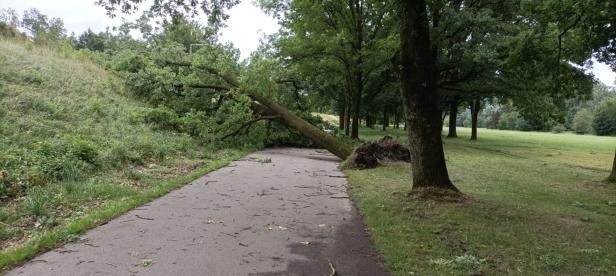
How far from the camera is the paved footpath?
428 cm

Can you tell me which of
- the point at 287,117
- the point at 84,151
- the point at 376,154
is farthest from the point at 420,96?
the point at 287,117

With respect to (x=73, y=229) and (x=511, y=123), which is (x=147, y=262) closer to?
(x=73, y=229)

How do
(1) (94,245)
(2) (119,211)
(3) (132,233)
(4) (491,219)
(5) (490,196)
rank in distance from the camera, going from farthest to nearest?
(5) (490,196) → (4) (491,219) → (2) (119,211) → (3) (132,233) → (1) (94,245)

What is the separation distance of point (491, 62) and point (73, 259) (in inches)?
656

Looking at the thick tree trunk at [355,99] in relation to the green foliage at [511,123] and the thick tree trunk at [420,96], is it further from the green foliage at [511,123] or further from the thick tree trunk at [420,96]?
the green foliage at [511,123]

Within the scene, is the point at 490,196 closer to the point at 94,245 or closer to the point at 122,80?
the point at 94,245

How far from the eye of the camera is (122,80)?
17.4m

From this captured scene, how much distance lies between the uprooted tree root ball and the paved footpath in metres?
3.98

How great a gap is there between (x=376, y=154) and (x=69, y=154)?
29.3ft

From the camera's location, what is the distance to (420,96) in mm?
7824

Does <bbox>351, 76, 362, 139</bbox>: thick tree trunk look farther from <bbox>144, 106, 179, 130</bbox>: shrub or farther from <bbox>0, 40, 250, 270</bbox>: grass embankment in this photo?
<bbox>144, 106, 179, 130</bbox>: shrub

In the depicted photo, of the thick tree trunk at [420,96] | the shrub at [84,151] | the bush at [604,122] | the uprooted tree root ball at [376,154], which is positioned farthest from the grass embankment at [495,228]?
the bush at [604,122]

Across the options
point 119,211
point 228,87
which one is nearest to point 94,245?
point 119,211

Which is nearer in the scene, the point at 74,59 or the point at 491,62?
the point at 491,62
